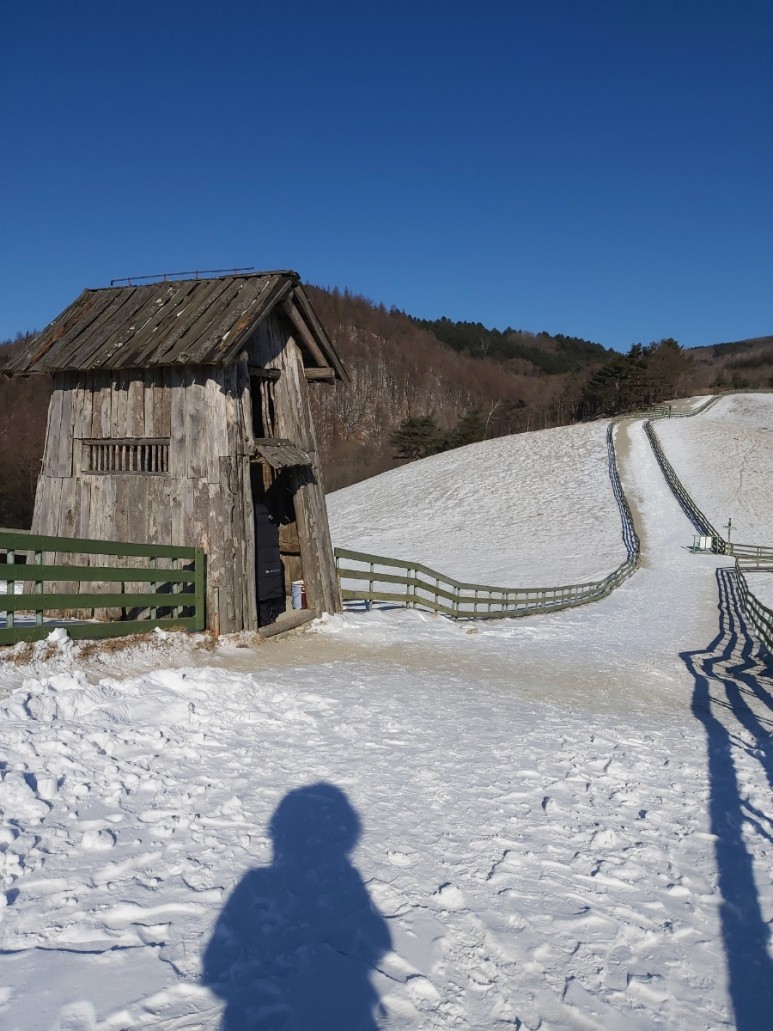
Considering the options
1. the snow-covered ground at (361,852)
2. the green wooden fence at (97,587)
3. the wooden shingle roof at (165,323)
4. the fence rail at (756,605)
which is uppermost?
the wooden shingle roof at (165,323)

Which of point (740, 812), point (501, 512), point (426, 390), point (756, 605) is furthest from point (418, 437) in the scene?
point (740, 812)

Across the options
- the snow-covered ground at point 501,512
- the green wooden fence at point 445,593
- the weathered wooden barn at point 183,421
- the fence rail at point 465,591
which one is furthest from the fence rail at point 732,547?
the weathered wooden barn at point 183,421

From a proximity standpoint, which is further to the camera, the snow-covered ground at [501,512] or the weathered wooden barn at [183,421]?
the snow-covered ground at [501,512]

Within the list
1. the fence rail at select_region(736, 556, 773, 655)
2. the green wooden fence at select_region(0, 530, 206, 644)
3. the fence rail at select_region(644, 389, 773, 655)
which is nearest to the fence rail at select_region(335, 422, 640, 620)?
the green wooden fence at select_region(0, 530, 206, 644)

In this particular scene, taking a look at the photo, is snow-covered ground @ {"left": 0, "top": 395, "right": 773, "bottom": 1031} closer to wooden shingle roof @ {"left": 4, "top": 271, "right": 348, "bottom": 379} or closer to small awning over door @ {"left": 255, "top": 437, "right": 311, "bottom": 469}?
small awning over door @ {"left": 255, "top": 437, "right": 311, "bottom": 469}

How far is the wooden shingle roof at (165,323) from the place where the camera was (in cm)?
1108

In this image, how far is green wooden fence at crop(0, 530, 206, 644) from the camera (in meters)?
7.44

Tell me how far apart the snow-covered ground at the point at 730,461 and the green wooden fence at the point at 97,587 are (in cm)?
4168

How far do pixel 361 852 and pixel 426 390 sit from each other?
151 metres

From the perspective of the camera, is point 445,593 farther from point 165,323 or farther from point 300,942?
point 300,942

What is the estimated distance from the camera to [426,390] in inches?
6033

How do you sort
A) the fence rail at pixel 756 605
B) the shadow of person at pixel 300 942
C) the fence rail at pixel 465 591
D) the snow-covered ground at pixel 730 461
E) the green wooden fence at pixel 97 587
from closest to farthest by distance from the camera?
the shadow of person at pixel 300 942 → the green wooden fence at pixel 97 587 → the fence rail at pixel 465 591 → the fence rail at pixel 756 605 → the snow-covered ground at pixel 730 461

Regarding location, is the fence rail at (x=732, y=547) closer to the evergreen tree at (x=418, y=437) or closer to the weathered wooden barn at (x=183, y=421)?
the weathered wooden barn at (x=183, y=421)

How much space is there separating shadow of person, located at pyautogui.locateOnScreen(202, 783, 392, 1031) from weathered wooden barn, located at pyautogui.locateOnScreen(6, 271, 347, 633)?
616 cm
